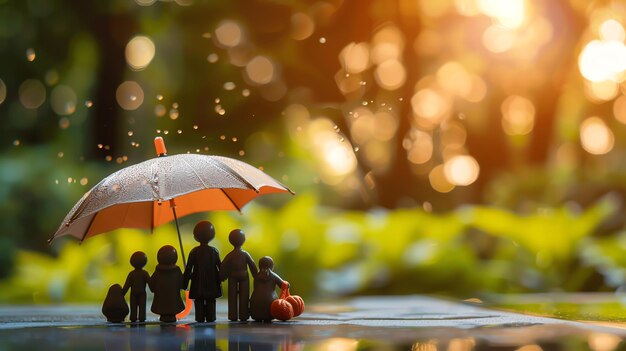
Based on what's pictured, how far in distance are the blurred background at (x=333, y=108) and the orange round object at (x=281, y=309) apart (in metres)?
4.83

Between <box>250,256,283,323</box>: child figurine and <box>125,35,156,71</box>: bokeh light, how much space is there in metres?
8.65

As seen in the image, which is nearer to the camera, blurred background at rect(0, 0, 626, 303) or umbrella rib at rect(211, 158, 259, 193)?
umbrella rib at rect(211, 158, 259, 193)

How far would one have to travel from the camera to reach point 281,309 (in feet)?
19.4

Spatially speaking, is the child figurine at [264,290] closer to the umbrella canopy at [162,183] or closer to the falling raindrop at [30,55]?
the umbrella canopy at [162,183]

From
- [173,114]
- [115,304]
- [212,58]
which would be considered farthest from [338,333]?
[212,58]

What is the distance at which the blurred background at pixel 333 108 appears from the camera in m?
12.6

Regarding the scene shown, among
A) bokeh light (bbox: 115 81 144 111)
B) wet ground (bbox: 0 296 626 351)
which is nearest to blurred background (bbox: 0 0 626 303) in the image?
bokeh light (bbox: 115 81 144 111)

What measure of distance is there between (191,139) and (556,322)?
8127mm

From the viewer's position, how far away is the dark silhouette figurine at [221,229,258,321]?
5.90m

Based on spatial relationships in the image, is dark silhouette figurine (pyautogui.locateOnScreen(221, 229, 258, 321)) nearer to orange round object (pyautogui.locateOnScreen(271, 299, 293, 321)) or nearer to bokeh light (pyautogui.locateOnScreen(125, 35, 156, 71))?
orange round object (pyautogui.locateOnScreen(271, 299, 293, 321))

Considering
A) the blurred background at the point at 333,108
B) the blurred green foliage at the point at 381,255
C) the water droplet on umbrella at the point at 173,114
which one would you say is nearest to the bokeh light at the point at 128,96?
the blurred background at the point at 333,108

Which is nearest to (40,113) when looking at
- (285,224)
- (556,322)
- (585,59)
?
(285,224)

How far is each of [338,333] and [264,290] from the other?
28.2 inches

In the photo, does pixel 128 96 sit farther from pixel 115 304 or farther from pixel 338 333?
pixel 338 333
